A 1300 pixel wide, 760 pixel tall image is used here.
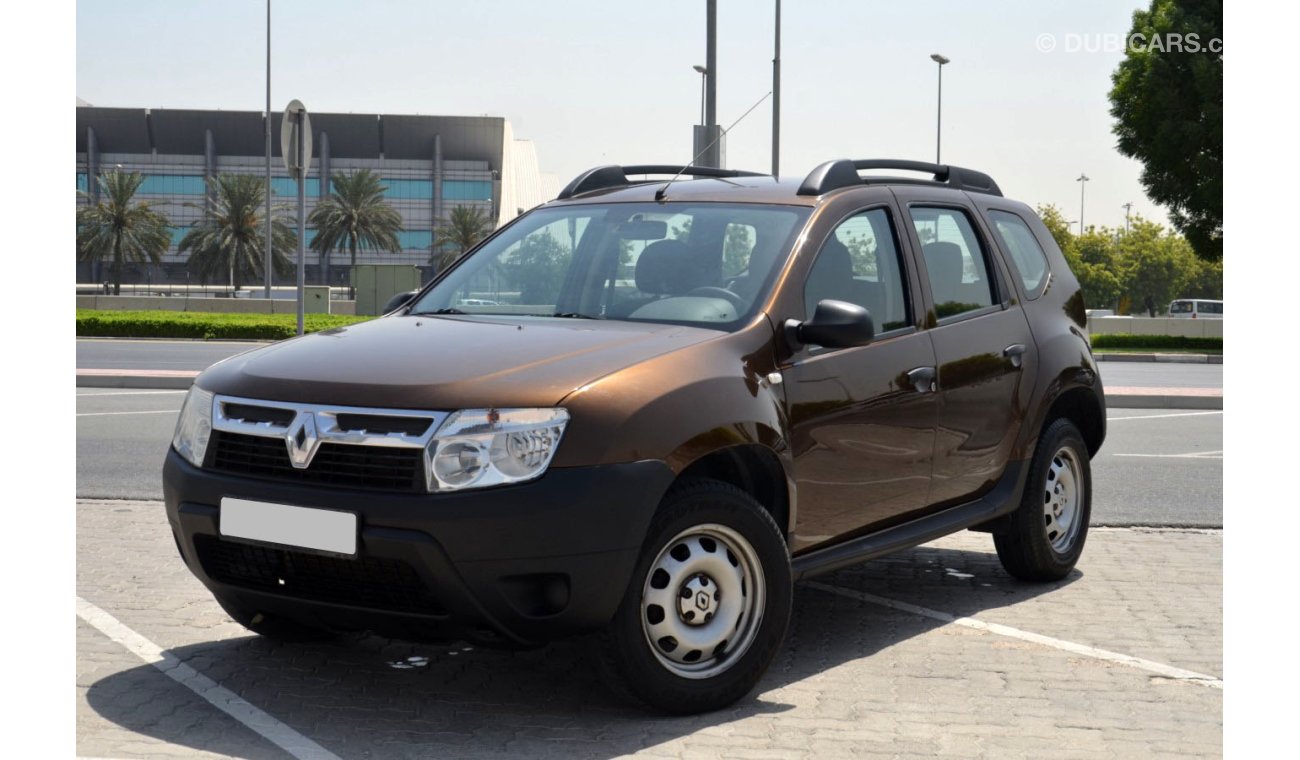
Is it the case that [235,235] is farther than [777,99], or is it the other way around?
[235,235]

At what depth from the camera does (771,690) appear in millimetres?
4906

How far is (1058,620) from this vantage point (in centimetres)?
607

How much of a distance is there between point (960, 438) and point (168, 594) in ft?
11.0

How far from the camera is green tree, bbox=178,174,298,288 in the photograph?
7394 cm

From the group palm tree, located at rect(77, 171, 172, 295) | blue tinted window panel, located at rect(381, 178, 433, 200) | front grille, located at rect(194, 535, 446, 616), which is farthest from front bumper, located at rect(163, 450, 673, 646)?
blue tinted window panel, located at rect(381, 178, 433, 200)

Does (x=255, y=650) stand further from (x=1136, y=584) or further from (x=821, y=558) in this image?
(x=1136, y=584)

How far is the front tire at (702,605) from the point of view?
4359mm

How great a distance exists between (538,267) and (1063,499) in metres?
2.82

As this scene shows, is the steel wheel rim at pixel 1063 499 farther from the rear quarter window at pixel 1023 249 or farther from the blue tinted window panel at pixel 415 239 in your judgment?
the blue tinted window panel at pixel 415 239

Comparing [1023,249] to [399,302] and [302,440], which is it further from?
[302,440]

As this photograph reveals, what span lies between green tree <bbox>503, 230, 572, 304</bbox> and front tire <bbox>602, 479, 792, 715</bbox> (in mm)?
1214

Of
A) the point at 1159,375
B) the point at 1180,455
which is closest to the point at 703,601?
the point at 1180,455

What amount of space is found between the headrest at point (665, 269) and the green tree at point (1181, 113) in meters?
37.5

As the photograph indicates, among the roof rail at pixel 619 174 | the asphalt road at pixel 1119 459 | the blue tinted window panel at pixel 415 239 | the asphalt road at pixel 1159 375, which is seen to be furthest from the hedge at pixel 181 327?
the blue tinted window panel at pixel 415 239
